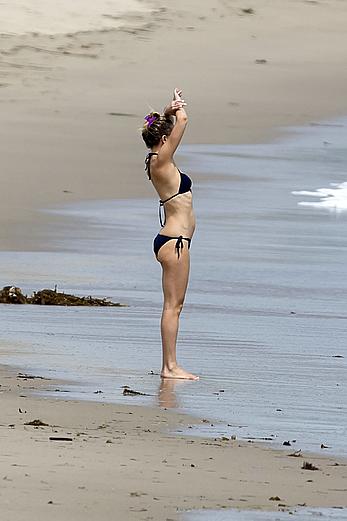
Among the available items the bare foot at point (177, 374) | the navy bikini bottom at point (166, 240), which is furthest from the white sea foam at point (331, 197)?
the bare foot at point (177, 374)

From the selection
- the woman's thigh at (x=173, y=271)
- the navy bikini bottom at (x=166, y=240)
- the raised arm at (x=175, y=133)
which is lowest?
the woman's thigh at (x=173, y=271)

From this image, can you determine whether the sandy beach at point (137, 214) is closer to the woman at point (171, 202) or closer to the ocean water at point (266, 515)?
the ocean water at point (266, 515)

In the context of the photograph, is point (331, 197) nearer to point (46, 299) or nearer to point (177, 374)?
point (46, 299)

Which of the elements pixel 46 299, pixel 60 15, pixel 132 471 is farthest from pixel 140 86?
pixel 132 471

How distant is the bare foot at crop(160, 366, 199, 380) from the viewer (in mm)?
7391

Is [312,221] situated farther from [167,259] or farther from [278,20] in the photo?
[278,20]

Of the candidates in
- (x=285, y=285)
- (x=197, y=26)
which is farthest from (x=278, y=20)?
(x=285, y=285)

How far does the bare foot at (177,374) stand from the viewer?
7391 millimetres

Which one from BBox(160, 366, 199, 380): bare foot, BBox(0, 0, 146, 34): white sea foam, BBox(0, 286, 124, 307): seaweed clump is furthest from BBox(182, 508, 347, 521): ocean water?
BBox(0, 0, 146, 34): white sea foam

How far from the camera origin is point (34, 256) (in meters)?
11.8

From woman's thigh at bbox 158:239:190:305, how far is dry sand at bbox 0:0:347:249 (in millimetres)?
4887

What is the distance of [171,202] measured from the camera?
7.97 metres

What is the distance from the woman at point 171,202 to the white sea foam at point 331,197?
722 centimetres

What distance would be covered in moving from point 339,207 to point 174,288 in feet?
24.3
